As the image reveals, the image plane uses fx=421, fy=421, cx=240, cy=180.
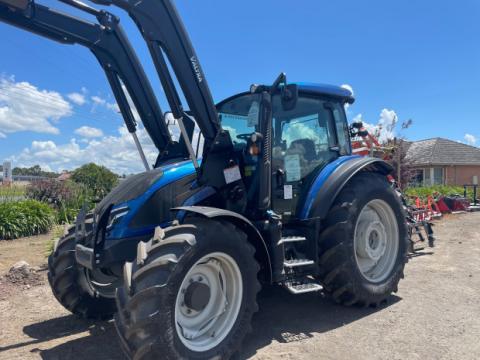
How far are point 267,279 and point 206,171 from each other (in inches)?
47.4

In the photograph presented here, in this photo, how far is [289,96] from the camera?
4254 millimetres

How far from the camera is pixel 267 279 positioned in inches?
157

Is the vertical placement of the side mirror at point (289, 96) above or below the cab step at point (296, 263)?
above

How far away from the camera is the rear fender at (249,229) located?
353cm

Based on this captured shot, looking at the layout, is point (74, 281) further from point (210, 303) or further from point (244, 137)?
point (244, 137)

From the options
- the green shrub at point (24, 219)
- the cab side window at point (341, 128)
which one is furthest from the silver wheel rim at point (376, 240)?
the green shrub at point (24, 219)

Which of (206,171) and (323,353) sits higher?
(206,171)

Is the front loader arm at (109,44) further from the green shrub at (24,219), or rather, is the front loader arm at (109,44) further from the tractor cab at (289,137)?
the green shrub at (24,219)

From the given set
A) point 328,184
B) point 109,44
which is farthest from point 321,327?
point 109,44

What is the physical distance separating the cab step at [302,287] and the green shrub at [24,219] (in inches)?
336

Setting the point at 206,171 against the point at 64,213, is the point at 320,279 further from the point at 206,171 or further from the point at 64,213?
the point at 64,213

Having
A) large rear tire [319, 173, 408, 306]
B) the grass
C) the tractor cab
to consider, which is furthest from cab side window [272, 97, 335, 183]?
the grass

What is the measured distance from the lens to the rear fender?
3.53 m

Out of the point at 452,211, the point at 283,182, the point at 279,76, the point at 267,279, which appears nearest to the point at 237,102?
the point at 279,76
